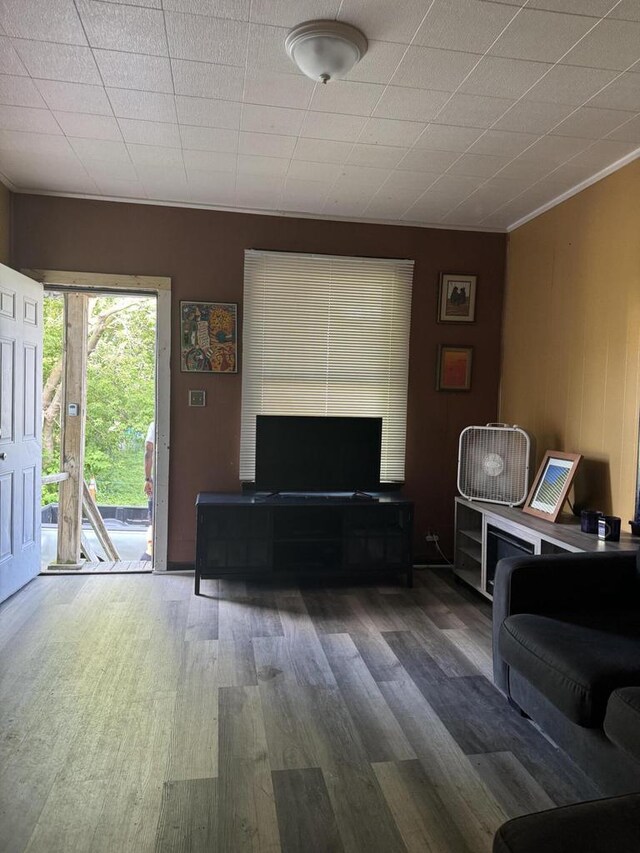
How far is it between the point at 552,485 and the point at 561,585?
3.66 feet

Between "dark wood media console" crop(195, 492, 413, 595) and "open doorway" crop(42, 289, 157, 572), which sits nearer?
"dark wood media console" crop(195, 492, 413, 595)

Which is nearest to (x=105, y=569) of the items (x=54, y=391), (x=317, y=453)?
(x=317, y=453)

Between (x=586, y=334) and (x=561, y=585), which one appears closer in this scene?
(x=561, y=585)

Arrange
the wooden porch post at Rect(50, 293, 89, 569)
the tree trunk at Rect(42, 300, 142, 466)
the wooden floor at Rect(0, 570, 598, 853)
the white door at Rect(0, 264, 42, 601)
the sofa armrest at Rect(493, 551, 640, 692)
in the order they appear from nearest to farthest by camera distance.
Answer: the wooden floor at Rect(0, 570, 598, 853) < the sofa armrest at Rect(493, 551, 640, 692) < the white door at Rect(0, 264, 42, 601) < the wooden porch post at Rect(50, 293, 89, 569) < the tree trunk at Rect(42, 300, 142, 466)

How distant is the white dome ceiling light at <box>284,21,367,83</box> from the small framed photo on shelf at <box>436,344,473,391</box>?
2.48 meters

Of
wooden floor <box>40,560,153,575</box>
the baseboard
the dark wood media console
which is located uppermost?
the dark wood media console

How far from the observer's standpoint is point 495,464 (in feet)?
12.5

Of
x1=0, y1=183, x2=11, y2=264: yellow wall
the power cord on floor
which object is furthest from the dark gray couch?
x1=0, y1=183, x2=11, y2=264: yellow wall

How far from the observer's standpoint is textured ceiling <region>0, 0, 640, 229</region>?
203cm

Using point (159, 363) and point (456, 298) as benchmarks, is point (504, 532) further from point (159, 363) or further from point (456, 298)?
point (159, 363)

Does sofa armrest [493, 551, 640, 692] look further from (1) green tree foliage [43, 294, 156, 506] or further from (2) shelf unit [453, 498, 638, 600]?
(1) green tree foliage [43, 294, 156, 506]

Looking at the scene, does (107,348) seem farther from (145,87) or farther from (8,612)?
(145,87)

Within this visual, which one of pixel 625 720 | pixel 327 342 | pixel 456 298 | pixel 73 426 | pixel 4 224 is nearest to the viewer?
pixel 625 720

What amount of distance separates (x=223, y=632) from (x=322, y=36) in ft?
9.45
